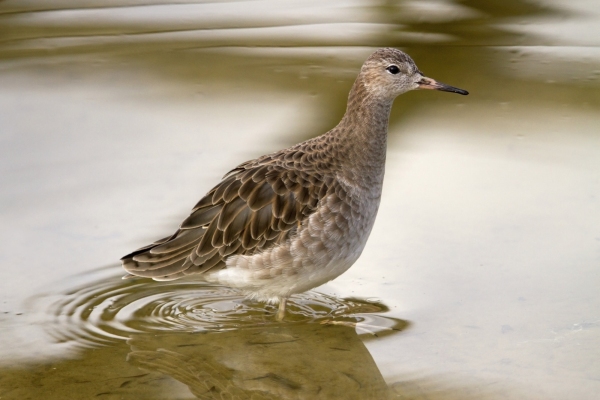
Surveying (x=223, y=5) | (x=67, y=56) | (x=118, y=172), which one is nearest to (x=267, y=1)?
(x=223, y=5)

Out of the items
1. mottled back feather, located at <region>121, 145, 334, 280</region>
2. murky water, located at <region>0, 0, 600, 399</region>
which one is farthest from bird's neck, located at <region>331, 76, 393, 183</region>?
murky water, located at <region>0, 0, 600, 399</region>

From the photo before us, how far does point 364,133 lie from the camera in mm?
7293

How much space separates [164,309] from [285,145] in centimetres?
296

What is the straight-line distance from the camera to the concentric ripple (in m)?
6.78

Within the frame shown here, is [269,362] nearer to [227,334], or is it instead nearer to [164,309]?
[227,334]

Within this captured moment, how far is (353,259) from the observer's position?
6.91m

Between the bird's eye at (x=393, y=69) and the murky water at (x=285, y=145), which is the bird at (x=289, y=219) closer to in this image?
the bird's eye at (x=393, y=69)

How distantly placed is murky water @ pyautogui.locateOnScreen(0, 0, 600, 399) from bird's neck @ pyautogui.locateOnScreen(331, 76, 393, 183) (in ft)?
2.92

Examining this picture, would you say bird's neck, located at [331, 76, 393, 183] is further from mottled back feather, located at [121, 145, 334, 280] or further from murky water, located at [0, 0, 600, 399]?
murky water, located at [0, 0, 600, 399]

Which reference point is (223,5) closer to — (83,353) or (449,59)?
(449,59)

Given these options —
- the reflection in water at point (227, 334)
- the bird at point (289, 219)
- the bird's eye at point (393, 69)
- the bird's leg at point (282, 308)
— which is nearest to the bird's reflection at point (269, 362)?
the reflection in water at point (227, 334)

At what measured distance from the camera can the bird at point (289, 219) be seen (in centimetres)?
685

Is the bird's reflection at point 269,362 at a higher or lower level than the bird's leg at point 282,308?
lower

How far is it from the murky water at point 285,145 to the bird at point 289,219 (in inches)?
13.8
